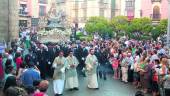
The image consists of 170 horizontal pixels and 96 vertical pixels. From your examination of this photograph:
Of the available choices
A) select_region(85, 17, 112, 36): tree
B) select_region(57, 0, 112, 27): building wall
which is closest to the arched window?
select_region(57, 0, 112, 27): building wall

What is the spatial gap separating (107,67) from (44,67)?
4.25 meters

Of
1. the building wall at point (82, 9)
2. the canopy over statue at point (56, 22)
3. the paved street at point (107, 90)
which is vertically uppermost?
the building wall at point (82, 9)

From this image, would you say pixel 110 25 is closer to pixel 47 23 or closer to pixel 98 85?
→ pixel 47 23

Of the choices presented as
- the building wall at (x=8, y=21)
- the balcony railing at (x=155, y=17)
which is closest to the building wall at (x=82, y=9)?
the balcony railing at (x=155, y=17)

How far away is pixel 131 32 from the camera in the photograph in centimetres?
5628

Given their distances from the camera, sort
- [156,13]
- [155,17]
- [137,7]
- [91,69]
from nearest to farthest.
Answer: [91,69] < [155,17] < [156,13] < [137,7]

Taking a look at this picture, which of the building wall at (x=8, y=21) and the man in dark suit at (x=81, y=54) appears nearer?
the man in dark suit at (x=81, y=54)

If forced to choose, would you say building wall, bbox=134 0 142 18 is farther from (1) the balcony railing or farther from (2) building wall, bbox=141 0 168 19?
(1) the balcony railing

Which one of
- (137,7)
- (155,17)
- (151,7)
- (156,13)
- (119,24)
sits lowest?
(119,24)

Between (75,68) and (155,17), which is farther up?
(155,17)

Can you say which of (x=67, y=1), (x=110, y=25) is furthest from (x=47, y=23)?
(x=67, y=1)

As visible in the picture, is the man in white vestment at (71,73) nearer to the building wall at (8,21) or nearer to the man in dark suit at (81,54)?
the man in dark suit at (81,54)

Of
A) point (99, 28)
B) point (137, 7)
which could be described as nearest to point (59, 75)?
point (99, 28)

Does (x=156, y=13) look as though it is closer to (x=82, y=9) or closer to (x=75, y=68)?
(x=82, y=9)
